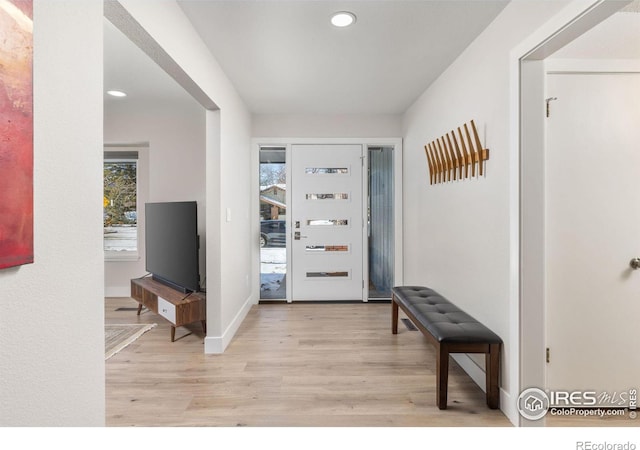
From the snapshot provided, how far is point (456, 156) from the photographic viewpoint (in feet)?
8.37

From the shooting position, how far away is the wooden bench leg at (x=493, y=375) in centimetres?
190

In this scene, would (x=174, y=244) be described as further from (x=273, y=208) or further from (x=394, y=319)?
(x=394, y=319)

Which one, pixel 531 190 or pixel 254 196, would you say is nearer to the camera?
pixel 531 190

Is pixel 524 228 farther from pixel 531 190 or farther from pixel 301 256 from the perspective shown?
pixel 301 256

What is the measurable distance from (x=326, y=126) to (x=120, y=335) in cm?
321

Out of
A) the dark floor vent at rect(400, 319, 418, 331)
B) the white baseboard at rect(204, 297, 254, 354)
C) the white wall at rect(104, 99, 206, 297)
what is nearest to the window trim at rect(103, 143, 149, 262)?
the white wall at rect(104, 99, 206, 297)

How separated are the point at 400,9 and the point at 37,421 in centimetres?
248

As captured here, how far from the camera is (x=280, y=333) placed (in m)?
3.11

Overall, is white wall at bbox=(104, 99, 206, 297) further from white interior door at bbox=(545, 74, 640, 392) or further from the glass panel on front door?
white interior door at bbox=(545, 74, 640, 392)

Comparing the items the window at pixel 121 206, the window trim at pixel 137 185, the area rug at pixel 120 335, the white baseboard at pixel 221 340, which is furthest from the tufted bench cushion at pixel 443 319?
the window at pixel 121 206

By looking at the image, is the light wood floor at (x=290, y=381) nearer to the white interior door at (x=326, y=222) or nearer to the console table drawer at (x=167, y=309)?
the console table drawer at (x=167, y=309)

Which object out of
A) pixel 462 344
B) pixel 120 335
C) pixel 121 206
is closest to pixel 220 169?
pixel 120 335

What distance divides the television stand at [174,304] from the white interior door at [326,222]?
1465 mm

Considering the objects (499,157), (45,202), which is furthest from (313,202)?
(45,202)
